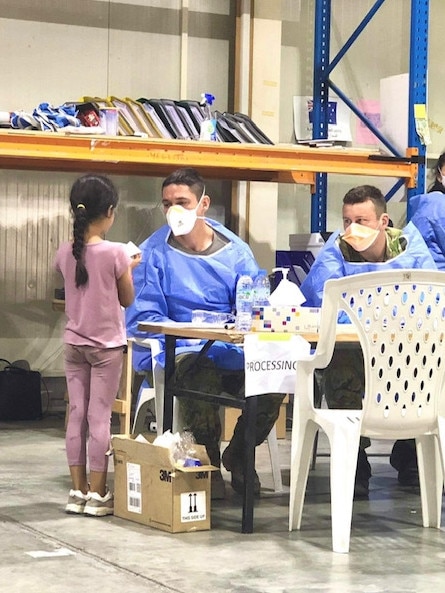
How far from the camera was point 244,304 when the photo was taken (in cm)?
434

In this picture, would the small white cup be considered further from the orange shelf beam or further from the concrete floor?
the concrete floor

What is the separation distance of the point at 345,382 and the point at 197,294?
2.20 ft

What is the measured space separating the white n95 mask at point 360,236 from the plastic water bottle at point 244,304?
0.44 metres

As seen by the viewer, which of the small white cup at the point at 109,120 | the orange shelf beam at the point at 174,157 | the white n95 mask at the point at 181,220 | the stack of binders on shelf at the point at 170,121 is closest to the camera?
the white n95 mask at the point at 181,220

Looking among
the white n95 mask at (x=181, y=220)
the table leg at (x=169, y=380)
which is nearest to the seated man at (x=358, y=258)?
the white n95 mask at (x=181, y=220)

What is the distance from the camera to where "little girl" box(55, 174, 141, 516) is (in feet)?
13.9

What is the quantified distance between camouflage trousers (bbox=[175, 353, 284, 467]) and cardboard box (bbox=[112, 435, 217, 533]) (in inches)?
15.4

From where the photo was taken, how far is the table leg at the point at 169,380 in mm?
4395

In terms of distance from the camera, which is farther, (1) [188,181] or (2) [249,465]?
(1) [188,181]

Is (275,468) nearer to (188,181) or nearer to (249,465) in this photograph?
(249,465)

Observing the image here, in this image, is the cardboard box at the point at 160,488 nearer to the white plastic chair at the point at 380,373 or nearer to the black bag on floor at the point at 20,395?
the white plastic chair at the point at 380,373

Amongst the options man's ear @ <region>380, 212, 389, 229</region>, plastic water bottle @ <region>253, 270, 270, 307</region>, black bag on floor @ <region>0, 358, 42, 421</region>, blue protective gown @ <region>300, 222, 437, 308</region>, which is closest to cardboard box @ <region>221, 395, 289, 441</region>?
black bag on floor @ <region>0, 358, 42, 421</region>

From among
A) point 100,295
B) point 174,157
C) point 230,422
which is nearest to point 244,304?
point 100,295

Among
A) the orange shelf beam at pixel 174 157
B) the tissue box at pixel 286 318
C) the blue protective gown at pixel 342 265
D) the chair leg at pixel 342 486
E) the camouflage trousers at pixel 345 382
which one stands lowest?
the chair leg at pixel 342 486
